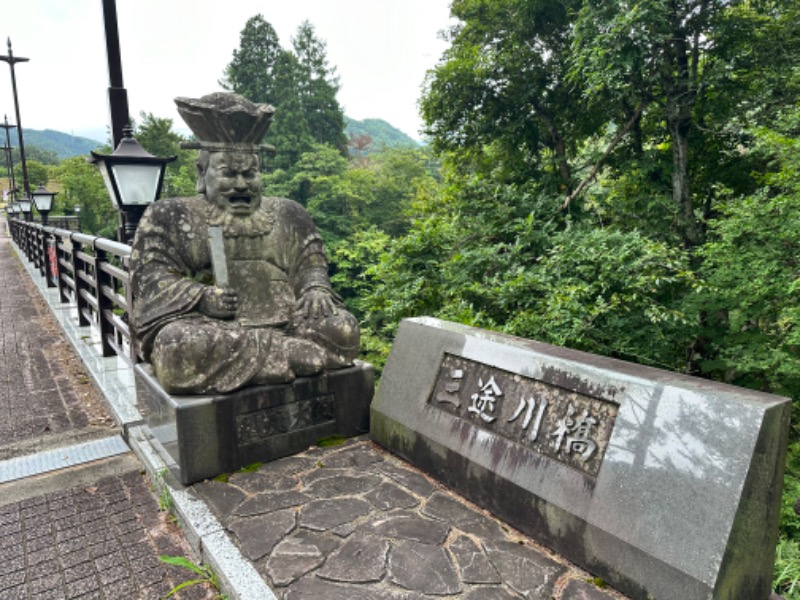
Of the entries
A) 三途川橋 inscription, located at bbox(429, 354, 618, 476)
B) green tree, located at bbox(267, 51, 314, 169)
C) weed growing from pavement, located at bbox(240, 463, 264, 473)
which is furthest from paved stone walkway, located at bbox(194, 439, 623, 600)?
green tree, located at bbox(267, 51, 314, 169)

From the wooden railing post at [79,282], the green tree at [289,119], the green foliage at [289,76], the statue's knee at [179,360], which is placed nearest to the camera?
the statue's knee at [179,360]

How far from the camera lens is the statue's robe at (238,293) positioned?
3.44m

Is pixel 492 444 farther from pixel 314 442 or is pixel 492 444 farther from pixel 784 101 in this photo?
pixel 784 101

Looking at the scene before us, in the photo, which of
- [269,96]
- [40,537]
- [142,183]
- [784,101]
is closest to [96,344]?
[142,183]

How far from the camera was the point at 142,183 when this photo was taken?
4809mm

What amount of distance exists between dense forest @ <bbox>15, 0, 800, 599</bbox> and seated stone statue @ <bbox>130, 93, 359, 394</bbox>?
8.62 ft

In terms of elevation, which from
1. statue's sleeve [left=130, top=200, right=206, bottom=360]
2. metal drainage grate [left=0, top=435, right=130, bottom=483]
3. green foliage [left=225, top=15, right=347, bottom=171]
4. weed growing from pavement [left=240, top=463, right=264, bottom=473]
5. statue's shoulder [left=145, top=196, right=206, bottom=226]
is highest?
green foliage [left=225, top=15, right=347, bottom=171]

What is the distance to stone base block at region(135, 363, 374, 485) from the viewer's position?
333 centimetres

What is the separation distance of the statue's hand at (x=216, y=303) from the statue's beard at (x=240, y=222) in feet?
1.51

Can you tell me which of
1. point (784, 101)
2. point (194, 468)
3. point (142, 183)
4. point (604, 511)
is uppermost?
point (784, 101)

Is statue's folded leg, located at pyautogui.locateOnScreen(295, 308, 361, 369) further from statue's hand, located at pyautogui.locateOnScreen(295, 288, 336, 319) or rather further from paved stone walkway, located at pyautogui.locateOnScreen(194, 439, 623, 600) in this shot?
paved stone walkway, located at pyautogui.locateOnScreen(194, 439, 623, 600)

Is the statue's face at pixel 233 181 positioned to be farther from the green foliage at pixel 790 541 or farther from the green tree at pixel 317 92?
the green tree at pixel 317 92

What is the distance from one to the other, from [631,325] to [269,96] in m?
30.6

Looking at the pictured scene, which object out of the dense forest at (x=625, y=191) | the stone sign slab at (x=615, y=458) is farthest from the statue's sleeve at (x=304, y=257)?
the dense forest at (x=625, y=191)
